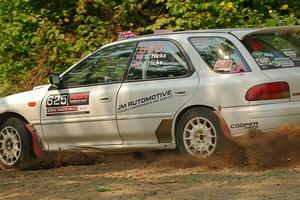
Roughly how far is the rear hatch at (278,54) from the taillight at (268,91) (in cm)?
6

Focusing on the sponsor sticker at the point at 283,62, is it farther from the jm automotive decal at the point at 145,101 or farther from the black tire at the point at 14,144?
the black tire at the point at 14,144

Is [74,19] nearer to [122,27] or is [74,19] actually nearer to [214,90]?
[122,27]

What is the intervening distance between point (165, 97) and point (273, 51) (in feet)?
4.44

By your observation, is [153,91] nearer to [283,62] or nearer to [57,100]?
[57,100]

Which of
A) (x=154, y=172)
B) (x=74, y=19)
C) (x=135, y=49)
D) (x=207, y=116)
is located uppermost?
(x=74, y=19)

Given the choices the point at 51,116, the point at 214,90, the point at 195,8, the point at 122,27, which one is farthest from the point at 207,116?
the point at 122,27

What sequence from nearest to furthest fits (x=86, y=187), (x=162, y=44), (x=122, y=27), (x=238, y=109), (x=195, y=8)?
(x=86, y=187)
(x=238, y=109)
(x=162, y=44)
(x=195, y=8)
(x=122, y=27)

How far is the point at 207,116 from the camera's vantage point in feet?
23.9

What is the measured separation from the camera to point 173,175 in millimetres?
6984

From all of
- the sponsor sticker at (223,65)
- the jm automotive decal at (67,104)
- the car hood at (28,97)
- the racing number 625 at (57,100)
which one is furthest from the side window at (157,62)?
the car hood at (28,97)

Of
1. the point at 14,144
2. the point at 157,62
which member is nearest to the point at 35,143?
the point at 14,144

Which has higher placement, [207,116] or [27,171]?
[207,116]

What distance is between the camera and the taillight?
7.09 meters

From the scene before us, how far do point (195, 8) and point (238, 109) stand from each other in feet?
15.0
